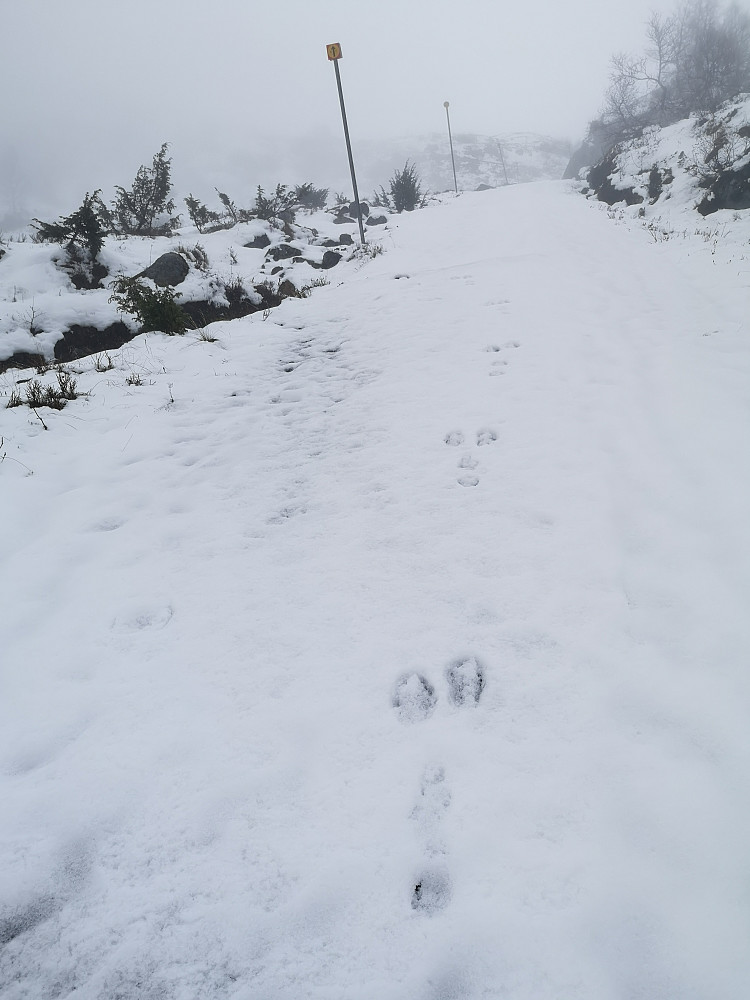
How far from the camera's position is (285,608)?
75.2 inches

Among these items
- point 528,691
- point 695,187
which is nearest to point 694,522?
point 528,691

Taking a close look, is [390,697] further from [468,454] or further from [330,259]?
[330,259]

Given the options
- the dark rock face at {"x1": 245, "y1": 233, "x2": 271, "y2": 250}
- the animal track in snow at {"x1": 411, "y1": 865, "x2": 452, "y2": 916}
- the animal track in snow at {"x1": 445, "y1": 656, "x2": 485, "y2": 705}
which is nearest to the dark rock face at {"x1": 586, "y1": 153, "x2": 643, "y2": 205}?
the dark rock face at {"x1": 245, "y1": 233, "x2": 271, "y2": 250}

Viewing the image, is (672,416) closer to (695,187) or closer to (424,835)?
(424,835)

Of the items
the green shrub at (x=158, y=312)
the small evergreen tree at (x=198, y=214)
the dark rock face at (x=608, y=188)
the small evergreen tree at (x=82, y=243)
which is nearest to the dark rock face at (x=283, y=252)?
the small evergreen tree at (x=82, y=243)

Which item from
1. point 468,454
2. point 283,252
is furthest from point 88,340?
point 468,454

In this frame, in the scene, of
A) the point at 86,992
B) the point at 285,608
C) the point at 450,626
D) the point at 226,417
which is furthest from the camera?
the point at 226,417

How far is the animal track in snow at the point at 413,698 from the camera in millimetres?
1488

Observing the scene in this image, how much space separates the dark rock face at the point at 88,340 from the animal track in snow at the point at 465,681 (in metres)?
6.03

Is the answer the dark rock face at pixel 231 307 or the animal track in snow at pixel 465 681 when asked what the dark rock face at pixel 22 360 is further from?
the animal track in snow at pixel 465 681

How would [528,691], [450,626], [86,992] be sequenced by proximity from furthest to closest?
1. [450,626]
2. [528,691]
3. [86,992]

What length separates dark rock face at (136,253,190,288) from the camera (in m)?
6.91

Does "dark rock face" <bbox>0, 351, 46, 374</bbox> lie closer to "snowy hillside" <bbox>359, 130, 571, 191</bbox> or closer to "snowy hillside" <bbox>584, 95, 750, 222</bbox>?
"snowy hillside" <bbox>584, 95, 750, 222</bbox>

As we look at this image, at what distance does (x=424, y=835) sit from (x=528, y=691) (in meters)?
0.53
